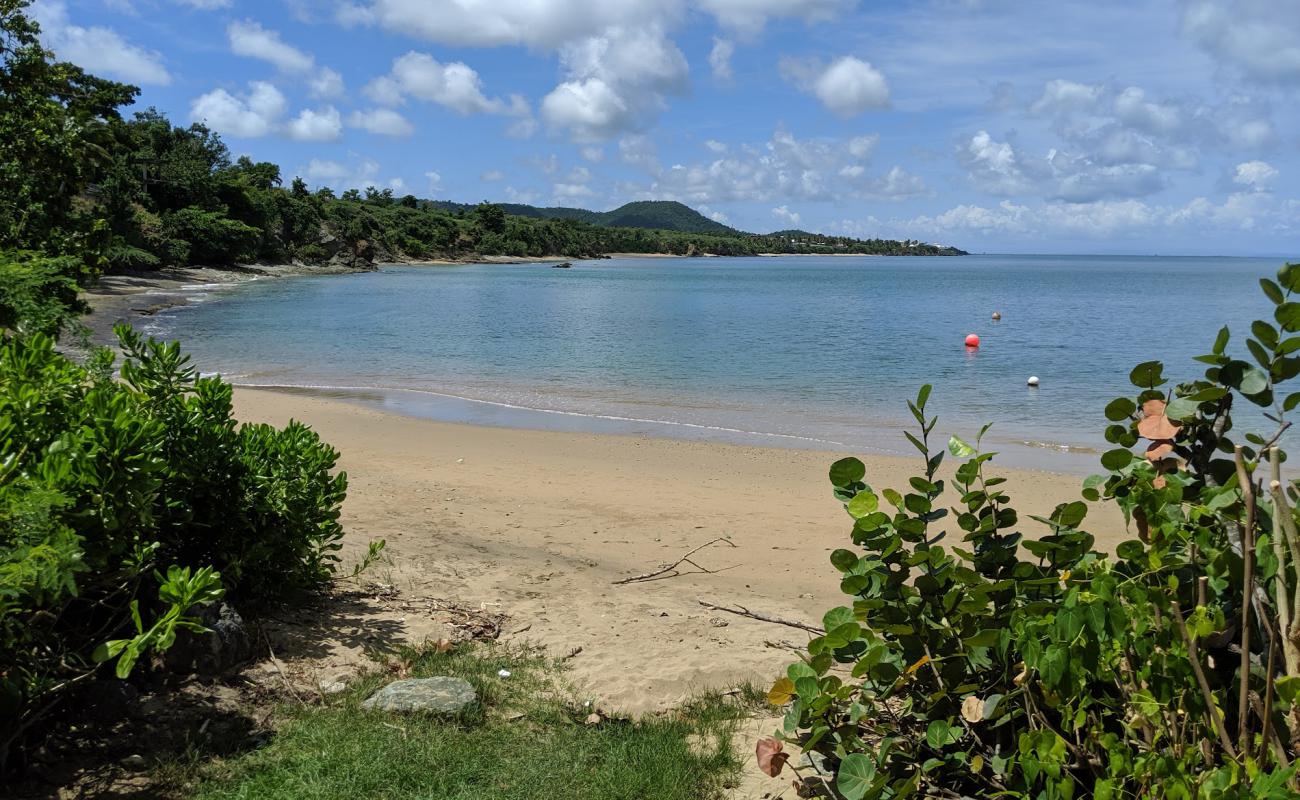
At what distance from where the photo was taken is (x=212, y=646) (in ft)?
13.5

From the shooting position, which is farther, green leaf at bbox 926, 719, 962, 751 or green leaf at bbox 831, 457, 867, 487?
Result: green leaf at bbox 831, 457, 867, 487

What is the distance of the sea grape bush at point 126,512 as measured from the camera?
279 centimetres

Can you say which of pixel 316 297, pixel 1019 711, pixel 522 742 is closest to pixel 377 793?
pixel 522 742

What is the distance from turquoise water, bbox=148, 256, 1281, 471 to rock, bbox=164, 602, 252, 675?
10.4m

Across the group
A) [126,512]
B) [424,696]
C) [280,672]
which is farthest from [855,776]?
[280,672]

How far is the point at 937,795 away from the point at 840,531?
6298 millimetres

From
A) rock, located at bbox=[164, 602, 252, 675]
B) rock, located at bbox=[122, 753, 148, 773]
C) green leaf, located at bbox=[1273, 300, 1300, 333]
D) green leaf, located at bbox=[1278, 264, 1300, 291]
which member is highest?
green leaf, located at bbox=[1278, 264, 1300, 291]

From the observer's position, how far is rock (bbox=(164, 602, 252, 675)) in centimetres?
405

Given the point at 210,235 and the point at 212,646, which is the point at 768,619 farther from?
the point at 210,235

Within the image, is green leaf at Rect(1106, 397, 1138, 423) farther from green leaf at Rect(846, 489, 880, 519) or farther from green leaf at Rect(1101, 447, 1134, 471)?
green leaf at Rect(846, 489, 880, 519)

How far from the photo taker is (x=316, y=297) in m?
48.4

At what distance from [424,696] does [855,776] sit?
8.10 ft

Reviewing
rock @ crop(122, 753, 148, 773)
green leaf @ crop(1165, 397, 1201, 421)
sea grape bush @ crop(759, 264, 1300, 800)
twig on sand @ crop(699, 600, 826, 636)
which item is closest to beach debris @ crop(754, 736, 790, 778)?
sea grape bush @ crop(759, 264, 1300, 800)

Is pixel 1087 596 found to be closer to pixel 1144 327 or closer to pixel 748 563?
pixel 748 563
